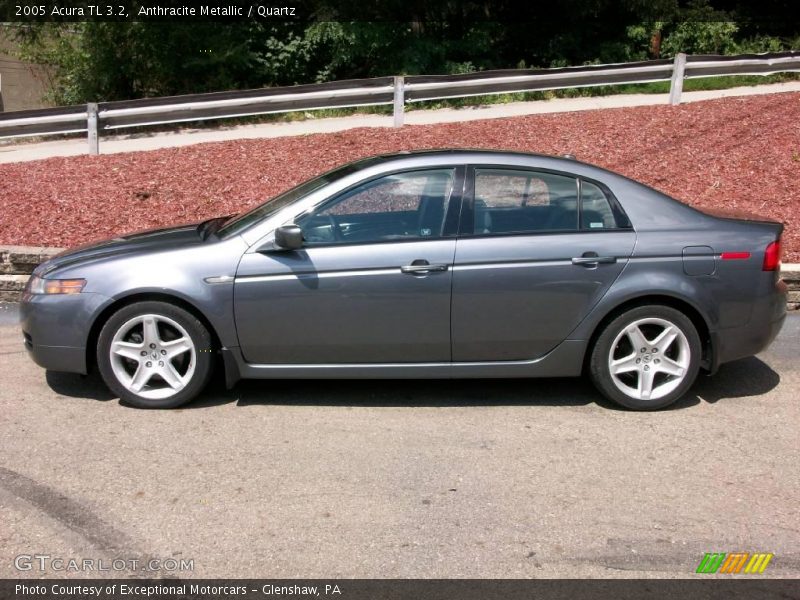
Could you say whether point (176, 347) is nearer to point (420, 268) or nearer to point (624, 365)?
point (420, 268)

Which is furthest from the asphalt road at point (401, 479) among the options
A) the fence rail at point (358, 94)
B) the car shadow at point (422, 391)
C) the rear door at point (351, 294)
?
the fence rail at point (358, 94)

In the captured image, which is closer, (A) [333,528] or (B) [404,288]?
(A) [333,528]

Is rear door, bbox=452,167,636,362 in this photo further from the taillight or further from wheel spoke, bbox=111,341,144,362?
wheel spoke, bbox=111,341,144,362

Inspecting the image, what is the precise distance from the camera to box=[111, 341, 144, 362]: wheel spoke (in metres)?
5.17

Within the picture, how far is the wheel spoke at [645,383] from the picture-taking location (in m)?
5.22

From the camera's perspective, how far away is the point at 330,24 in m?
18.1

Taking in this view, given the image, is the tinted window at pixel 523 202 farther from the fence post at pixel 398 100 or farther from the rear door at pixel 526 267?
the fence post at pixel 398 100

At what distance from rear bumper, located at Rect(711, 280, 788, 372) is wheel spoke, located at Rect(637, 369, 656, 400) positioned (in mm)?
419

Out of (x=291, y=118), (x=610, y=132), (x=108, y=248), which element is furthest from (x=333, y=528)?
(x=291, y=118)

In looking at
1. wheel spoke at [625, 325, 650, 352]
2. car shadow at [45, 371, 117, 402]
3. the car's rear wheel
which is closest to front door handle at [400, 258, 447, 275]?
the car's rear wheel

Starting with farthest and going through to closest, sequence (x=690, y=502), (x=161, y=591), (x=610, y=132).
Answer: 1. (x=610, y=132)
2. (x=690, y=502)
3. (x=161, y=591)

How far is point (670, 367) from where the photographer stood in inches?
206

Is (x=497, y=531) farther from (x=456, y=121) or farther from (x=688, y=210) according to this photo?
(x=456, y=121)

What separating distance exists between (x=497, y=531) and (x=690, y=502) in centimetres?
100
